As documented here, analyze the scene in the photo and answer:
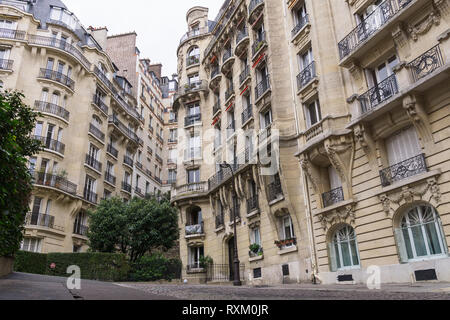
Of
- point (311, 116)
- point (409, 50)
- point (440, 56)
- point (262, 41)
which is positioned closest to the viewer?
point (440, 56)

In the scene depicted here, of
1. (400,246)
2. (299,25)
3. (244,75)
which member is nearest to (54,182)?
(244,75)

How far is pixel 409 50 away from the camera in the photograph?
41.6 ft

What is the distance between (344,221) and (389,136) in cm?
376

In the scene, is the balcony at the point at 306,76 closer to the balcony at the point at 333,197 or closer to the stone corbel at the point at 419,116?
the balcony at the point at 333,197

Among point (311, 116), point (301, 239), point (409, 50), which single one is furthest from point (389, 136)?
point (301, 239)

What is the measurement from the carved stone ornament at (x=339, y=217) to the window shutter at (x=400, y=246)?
1.85 metres

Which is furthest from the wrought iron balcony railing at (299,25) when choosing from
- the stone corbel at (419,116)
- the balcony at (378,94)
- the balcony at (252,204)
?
the balcony at (252,204)

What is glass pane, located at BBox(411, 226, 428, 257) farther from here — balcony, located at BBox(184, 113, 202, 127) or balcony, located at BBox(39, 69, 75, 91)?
balcony, located at BBox(39, 69, 75, 91)

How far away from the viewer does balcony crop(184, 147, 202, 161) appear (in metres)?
29.0

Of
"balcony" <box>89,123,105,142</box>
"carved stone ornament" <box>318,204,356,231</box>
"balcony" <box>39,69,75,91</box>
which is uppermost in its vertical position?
"balcony" <box>39,69,75,91</box>

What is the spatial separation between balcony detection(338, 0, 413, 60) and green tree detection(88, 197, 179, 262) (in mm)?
18095

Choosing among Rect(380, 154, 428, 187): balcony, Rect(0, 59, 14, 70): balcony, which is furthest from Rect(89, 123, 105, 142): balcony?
Rect(380, 154, 428, 187): balcony

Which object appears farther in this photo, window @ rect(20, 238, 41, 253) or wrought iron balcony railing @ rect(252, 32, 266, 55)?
window @ rect(20, 238, 41, 253)
